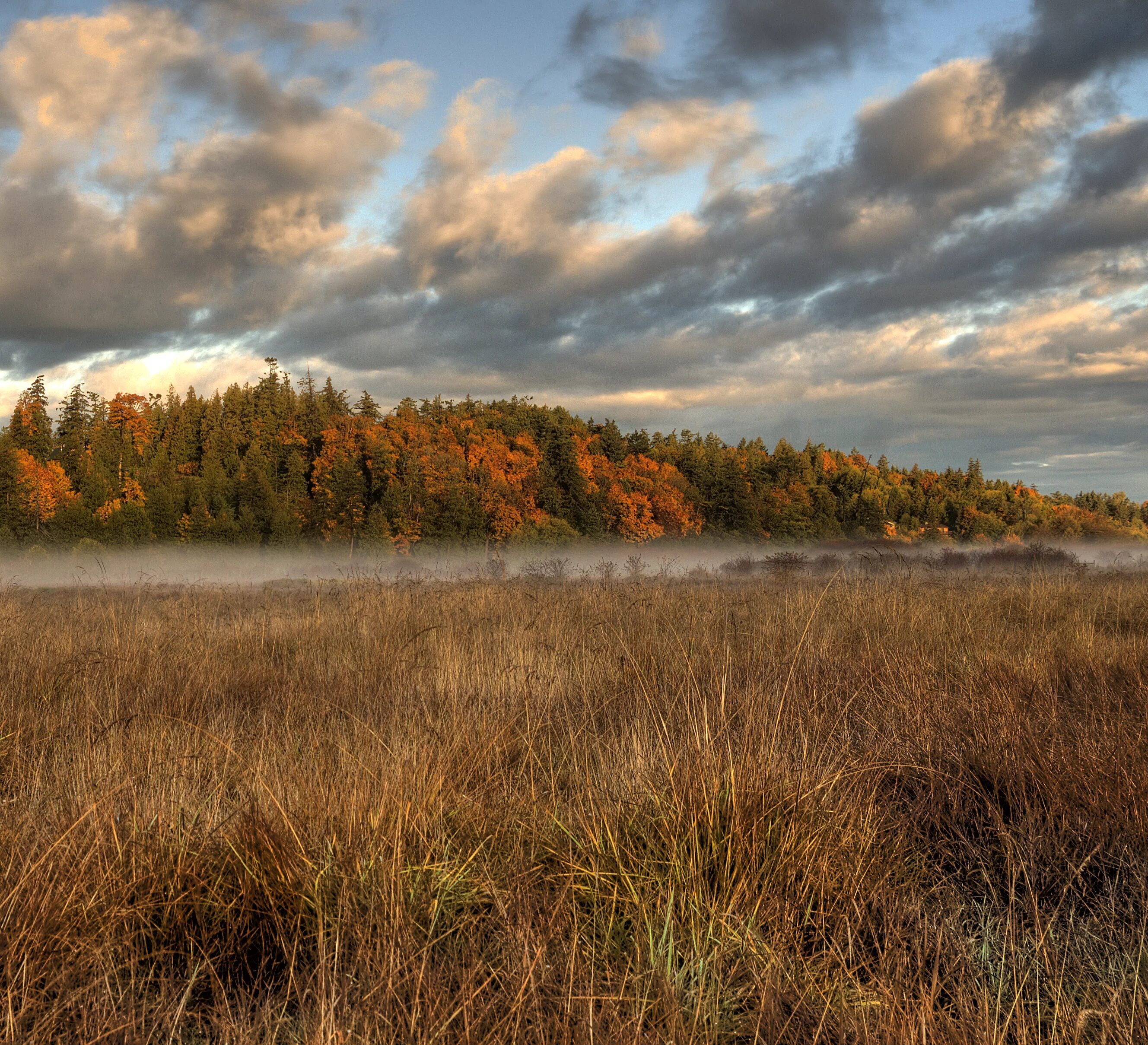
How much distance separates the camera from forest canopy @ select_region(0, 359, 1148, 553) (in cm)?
4772

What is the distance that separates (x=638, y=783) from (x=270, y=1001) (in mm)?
1291

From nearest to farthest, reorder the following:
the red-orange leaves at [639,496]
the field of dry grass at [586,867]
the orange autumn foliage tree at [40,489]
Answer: the field of dry grass at [586,867], the orange autumn foliage tree at [40,489], the red-orange leaves at [639,496]

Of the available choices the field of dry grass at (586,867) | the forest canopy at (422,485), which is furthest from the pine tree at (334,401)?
the field of dry grass at (586,867)

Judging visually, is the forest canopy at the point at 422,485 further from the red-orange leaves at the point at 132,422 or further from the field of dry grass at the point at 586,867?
the field of dry grass at the point at 586,867

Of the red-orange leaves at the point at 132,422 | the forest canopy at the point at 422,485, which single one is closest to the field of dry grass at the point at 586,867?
the forest canopy at the point at 422,485

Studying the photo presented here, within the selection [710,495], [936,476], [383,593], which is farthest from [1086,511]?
[383,593]

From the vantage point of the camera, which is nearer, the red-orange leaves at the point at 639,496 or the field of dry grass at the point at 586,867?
the field of dry grass at the point at 586,867

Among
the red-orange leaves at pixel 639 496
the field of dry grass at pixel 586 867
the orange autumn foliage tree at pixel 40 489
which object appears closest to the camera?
the field of dry grass at pixel 586 867

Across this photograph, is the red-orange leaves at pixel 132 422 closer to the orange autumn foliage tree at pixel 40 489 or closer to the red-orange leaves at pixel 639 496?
the orange autumn foliage tree at pixel 40 489

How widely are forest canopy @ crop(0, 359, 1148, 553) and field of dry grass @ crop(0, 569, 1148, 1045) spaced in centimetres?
4268

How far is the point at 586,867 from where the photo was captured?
2.20 meters

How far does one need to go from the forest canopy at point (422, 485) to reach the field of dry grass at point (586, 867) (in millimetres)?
42684

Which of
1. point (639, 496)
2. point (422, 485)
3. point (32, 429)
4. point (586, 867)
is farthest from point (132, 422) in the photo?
A: point (586, 867)

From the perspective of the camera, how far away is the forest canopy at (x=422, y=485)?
47719mm
